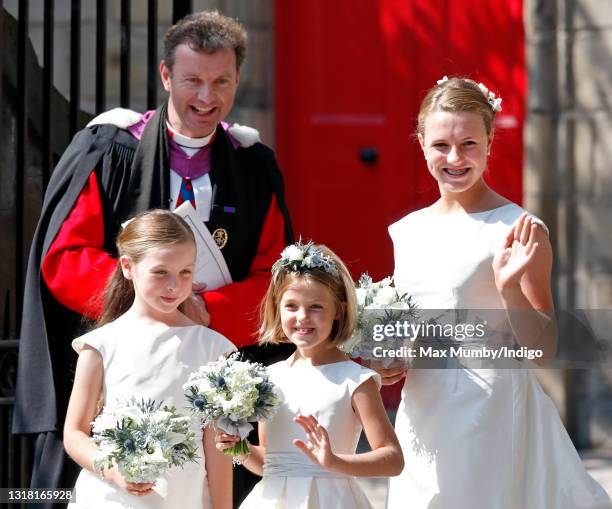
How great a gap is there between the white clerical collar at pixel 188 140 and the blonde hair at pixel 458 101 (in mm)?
841

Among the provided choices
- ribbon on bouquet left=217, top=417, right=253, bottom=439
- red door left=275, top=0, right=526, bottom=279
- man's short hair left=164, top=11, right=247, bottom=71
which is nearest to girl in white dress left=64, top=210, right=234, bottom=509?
ribbon on bouquet left=217, top=417, right=253, bottom=439

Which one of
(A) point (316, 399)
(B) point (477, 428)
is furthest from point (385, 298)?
(B) point (477, 428)

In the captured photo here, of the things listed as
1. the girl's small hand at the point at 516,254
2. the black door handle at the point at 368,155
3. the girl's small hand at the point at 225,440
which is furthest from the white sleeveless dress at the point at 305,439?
the black door handle at the point at 368,155

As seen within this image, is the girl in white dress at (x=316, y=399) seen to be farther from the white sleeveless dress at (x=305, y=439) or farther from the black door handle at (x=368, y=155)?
the black door handle at (x=368, y=155)

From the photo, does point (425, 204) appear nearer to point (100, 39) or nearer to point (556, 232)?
point (556, 232)

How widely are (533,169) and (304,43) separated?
1.35 meters

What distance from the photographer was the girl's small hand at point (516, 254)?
12.9 ft

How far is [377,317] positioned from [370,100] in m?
3.29

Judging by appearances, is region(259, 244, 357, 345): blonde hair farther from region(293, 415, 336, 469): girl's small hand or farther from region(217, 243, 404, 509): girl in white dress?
region(293, 415, 336, 469): girl's small hand

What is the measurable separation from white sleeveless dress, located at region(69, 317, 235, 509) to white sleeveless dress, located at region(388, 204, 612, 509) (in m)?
0.61

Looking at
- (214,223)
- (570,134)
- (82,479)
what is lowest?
(82,479)

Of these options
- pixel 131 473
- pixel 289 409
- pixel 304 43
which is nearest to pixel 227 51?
pixel 289 409

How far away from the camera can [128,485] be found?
3.83 meters

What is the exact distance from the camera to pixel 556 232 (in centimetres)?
687
